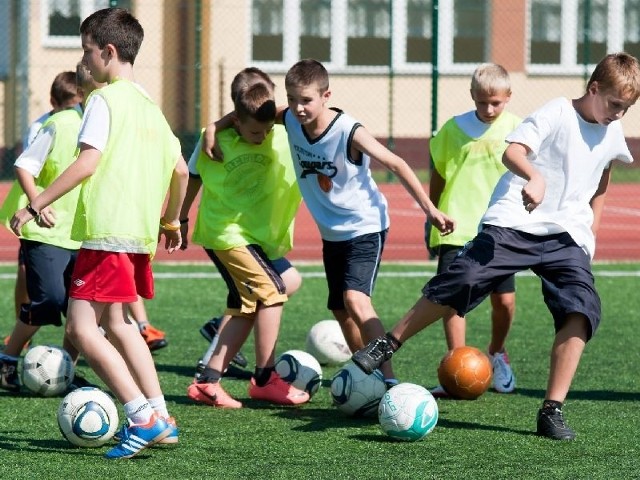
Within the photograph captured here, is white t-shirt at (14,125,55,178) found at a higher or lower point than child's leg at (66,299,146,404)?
higher

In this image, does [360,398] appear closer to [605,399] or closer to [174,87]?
[605,399]

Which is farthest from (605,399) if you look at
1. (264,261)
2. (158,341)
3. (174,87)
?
(174,87)

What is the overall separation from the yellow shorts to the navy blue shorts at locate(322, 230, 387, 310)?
1.00 ft

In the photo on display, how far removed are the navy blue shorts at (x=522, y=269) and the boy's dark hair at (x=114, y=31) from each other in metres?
1.79

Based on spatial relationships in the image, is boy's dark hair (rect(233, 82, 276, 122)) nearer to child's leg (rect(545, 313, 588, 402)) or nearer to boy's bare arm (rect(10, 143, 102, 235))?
boy's bare arm (rect(10, 143, 102, 235))

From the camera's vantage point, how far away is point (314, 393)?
6.88 m

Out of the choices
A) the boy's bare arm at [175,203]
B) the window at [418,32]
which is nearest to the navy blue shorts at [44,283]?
the boy's bare arm at [175,203]

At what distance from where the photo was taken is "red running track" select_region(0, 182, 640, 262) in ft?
45.3

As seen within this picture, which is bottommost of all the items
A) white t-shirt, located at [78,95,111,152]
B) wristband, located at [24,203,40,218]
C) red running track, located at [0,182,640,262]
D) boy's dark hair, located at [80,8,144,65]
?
red running track, located at [0,182,640,262]

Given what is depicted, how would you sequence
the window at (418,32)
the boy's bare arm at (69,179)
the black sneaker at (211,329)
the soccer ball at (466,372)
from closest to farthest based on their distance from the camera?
the boy's bare arm at (69,179), the soccer ball at (466,372), the black sneaker at (211,329), the window at (418,32)

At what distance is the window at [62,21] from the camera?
23031 mm

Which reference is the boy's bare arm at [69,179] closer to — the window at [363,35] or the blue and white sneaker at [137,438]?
the blue and white sneaker at [137,438]

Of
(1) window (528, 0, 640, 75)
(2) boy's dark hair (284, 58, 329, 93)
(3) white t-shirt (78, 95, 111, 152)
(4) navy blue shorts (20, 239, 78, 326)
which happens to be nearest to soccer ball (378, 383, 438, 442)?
(2) boy's dark hair (284, 58, 329, 93)

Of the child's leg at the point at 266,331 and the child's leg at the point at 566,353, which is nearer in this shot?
the child's leg at the point at 566,353
